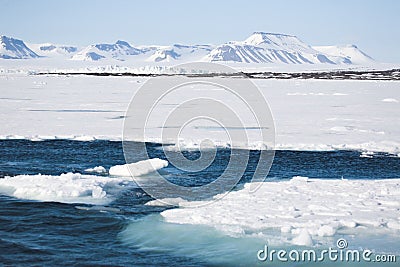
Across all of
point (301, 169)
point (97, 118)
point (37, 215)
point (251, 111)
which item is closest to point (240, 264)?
point (37, 215)

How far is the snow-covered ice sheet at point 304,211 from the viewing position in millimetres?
7125

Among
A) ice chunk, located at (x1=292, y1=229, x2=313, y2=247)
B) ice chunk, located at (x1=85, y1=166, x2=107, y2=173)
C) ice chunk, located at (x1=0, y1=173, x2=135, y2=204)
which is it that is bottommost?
Answer: ice chunk, located at (x1=292, y1=229, x2=313, y2=247)

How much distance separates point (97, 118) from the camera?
20.5 m

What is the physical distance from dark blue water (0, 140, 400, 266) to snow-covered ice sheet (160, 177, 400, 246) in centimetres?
99

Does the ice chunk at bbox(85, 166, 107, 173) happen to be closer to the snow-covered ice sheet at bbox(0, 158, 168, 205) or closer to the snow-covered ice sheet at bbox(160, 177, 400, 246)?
the snow-covered ice sheet at bbox(0, 158, 168, 205)

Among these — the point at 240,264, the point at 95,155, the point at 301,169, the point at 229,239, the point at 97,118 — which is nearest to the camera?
the point at 240,264

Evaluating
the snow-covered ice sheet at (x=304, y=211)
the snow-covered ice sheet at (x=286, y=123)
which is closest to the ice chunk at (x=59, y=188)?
the snow-covered ice sheet at (x=304, y=211)

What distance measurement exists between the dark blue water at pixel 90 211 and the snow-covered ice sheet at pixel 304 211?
991mm

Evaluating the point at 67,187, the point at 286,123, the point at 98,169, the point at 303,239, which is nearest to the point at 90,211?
the point at 67,187

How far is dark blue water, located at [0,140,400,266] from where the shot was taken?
6.59m

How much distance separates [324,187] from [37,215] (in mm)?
5124

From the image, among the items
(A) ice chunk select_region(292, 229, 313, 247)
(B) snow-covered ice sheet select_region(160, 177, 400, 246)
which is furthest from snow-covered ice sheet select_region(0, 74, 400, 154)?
(A) ice chunk select_region(292, 229, 313, 247)

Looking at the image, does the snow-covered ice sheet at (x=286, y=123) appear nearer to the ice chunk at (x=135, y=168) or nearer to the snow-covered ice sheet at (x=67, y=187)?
the ice chunk at (x=135, y=168)

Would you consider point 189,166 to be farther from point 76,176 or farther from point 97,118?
point 97,118
